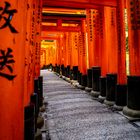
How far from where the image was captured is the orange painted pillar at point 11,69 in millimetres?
1788

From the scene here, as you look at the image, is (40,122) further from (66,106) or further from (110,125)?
(66,106)

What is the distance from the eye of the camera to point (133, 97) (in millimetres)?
4719

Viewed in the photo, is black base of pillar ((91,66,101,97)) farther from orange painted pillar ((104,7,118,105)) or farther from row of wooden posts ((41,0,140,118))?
orange painted pillar ((104,7,118,105))

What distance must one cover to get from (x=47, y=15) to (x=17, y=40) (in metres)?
8.88

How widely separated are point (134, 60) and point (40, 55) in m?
3.18

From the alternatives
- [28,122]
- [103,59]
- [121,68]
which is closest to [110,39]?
[103,59]

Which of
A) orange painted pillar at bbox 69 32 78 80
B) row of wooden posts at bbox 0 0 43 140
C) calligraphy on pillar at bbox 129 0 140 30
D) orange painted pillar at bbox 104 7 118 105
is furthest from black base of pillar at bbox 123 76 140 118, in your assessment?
orange painted pillar at bbox 69 32 78 80

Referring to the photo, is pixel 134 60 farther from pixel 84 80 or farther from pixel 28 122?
pixel 84 80

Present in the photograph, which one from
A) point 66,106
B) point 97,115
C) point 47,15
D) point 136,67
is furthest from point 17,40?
point 47,15

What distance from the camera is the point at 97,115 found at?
5.21m

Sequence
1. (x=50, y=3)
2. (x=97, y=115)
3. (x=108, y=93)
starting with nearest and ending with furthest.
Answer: (x=97, y=115), (x=108, y=93), (x=50, y=3)

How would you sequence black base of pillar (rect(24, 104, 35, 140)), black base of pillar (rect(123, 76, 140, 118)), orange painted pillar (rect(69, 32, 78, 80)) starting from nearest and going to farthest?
black base of pillar (rect(24, 104, 35, 140)) → black base of pillar (rect(123, 76, 140, 118)) → orange painted pillar (rect(69, 32, 78, 80))

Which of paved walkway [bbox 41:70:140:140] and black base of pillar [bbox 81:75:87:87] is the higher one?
black base of pillar [bbox 81:75:87:87]

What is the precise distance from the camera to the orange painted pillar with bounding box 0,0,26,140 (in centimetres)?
179
